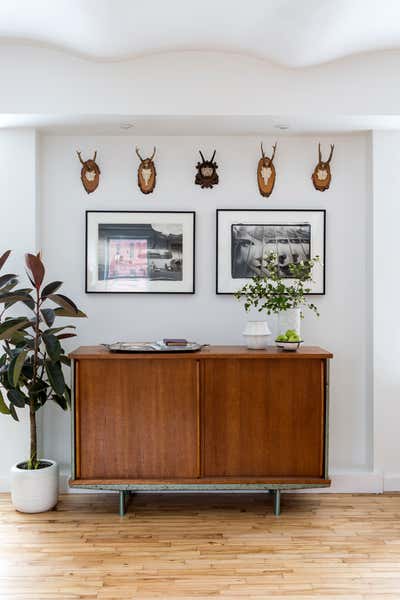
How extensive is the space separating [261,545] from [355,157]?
2.46 meters

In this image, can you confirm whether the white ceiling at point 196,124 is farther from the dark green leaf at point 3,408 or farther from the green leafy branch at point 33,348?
the dark green leaf at point 3,408

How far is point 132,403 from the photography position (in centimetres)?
329

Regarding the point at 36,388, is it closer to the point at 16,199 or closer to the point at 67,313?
the point at 67,313

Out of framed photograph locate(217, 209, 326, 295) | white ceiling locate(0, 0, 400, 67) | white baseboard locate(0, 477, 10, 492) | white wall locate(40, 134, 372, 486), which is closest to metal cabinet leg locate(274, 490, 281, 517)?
white wall locate(40, 134, 372, 486)

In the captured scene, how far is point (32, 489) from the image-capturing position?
3342 mm

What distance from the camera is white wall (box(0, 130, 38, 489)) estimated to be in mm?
3686

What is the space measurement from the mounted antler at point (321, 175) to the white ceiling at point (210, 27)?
2.12ft

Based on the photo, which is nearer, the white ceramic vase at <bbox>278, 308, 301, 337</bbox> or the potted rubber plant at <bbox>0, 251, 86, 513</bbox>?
the potted rubber plant at <bbox>0, 251, 86, 513</bbox>

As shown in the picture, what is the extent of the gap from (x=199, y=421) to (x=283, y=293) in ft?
3.03

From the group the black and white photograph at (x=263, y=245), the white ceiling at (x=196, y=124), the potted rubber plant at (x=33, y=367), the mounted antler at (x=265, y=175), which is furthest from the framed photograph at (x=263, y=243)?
the potted rubber plant at (x=33, y=367)

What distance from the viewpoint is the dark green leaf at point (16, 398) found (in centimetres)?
331

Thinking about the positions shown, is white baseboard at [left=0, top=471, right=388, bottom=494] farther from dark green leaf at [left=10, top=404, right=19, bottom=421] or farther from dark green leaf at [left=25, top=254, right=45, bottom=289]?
dark green leaf at [left=25, top=254, right=45, bottom=289]

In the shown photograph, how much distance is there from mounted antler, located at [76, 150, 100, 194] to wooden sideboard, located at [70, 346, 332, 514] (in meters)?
1.16

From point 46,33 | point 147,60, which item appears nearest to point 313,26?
point 147,60
